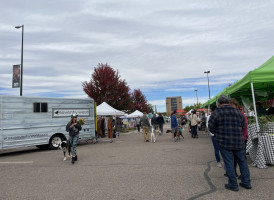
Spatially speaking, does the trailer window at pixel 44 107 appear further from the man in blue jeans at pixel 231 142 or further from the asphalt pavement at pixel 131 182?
the man in blue jeans at pixel 231 142

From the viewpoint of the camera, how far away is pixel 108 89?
1226 inches

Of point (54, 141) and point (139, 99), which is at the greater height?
point (139, 99)

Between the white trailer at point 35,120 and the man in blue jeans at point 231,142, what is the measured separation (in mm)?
9945

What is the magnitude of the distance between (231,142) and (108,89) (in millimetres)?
27300

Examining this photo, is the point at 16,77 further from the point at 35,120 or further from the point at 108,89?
the point at 108,89

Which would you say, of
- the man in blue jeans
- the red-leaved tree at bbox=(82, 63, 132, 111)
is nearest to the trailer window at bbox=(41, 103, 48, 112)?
the man in blue jeans

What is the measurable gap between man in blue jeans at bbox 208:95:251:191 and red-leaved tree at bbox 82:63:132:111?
26394 mm

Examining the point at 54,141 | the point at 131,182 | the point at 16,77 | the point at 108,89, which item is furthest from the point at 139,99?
the point at 131,182

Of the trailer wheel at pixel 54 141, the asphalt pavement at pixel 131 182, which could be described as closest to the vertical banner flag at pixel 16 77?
the trailer wheel at pixel 54 141

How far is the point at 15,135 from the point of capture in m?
11.3

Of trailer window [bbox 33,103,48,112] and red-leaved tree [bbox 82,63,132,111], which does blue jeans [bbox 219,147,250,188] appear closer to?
trailer window [bbox 33,103,48,112]

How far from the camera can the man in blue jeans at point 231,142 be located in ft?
14.6

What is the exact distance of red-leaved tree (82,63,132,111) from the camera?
30859 millimetres

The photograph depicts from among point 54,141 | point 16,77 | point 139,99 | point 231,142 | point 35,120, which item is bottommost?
point 54,141
